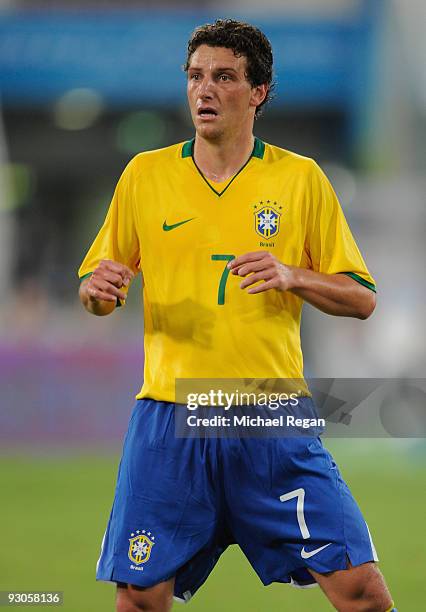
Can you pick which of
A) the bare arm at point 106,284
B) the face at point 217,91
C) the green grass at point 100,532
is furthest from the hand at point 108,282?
the green grass at point 100,532

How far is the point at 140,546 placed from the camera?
3.50m

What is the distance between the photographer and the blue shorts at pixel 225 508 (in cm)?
351

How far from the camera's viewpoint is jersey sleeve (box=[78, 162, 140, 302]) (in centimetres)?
374

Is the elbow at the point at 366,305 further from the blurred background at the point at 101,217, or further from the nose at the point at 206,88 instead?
the blurred background at the point at 101,217

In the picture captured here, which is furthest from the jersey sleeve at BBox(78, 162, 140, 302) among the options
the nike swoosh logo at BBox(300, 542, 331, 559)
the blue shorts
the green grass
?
the green grass

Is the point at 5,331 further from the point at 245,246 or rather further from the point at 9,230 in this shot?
the point at 245,246

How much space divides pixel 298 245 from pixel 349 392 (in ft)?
4.58

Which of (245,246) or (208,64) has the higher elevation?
(208,64)

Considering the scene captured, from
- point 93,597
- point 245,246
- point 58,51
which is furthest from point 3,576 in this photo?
point 58,51

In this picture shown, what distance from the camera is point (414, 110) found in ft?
58.5

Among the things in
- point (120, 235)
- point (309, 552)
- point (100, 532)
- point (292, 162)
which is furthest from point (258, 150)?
point (100, 532)

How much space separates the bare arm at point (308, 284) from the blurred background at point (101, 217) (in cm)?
243

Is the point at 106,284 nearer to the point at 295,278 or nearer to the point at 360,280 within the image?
the point at 295,278

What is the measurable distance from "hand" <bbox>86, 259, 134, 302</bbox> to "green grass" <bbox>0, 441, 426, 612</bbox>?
2506mm
